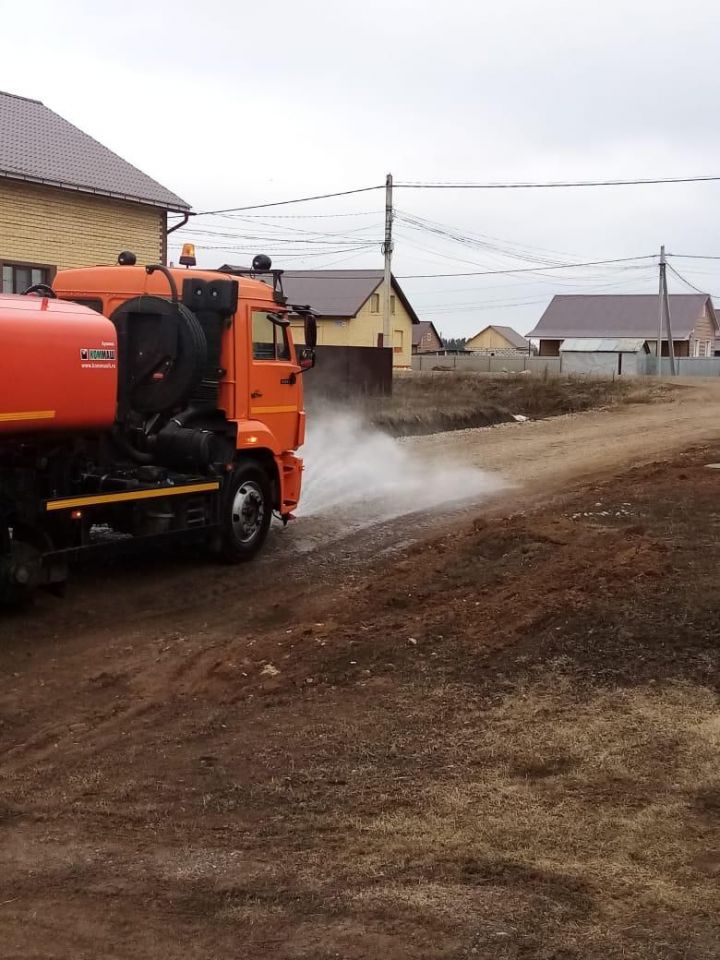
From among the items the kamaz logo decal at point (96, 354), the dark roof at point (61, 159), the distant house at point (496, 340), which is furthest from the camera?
the distant house at point (496, 340)

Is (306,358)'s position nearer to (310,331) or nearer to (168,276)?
(310,331)

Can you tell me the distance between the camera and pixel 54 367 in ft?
24.5

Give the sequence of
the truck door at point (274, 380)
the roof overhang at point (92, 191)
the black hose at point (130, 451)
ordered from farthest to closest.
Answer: the roof overhang at point (92, 191)
the truck door at point (274, 380)
the black hose at point (130, 451)

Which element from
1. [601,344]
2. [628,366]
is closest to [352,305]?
[628,366]

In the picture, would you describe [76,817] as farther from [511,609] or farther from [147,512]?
[147,512]

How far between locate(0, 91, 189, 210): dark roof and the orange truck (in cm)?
1162

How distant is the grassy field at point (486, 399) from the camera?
77.9ft

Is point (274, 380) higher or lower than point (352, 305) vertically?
lower

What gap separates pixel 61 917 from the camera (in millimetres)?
3770

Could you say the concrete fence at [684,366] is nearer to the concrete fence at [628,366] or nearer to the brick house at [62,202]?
the concrete fence at [628,366]

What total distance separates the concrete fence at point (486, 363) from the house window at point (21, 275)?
37.4 metres

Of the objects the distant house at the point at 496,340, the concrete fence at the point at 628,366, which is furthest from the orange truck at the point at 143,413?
the distant house at the point at 496,340

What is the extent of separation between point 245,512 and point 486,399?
20.3 meters

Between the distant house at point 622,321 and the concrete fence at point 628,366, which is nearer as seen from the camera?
the concrete fence at point 628,366
